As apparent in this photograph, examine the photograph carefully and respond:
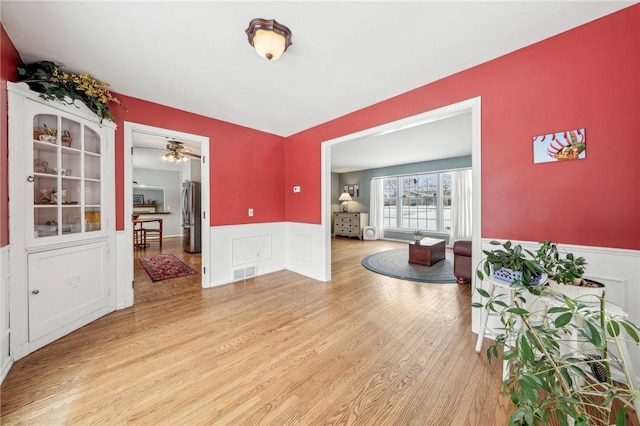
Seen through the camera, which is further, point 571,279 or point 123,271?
point 123,271

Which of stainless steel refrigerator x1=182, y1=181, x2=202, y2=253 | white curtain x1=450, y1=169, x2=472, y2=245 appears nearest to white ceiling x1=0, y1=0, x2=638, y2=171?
stainless steel refrigerator x1=182, y1=181, x2=202, y2=253

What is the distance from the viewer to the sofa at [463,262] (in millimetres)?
3412

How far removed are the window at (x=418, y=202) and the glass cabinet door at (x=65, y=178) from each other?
23.3ft

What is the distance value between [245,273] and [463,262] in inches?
130

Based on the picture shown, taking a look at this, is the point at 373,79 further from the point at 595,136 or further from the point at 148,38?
the point at 148,38

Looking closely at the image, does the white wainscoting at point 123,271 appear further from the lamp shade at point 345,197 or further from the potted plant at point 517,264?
the lamp shade at point 345,197

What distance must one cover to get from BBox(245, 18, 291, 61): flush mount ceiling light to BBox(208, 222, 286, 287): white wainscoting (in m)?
2.49

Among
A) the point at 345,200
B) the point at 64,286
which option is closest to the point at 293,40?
the point at 64,286

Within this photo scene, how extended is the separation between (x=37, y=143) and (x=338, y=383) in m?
3.09

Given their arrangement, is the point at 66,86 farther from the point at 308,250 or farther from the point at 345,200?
the point at 345,200

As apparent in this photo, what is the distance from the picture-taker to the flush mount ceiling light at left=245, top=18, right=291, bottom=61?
5.57ft

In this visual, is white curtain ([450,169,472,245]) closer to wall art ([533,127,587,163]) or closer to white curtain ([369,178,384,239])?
white curtain ([369,178,384,239])

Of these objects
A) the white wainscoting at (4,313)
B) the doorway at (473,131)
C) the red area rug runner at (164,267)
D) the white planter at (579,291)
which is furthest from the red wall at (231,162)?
the white planter at (579,291)

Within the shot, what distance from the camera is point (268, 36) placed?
1733 mm
